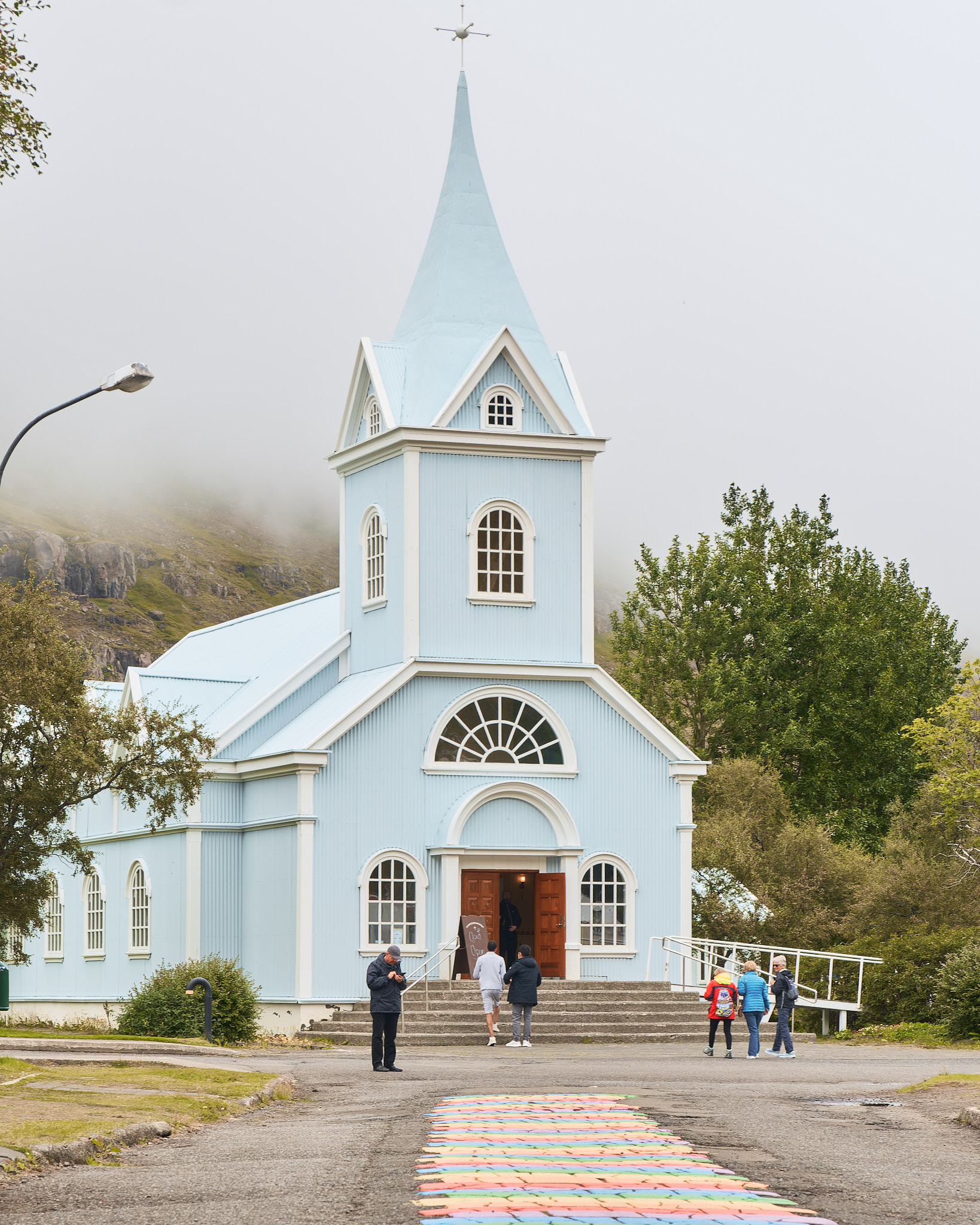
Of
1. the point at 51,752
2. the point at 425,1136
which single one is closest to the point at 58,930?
the point at 51,752

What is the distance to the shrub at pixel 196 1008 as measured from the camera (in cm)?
2803

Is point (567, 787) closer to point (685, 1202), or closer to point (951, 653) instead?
point (685, 1202)

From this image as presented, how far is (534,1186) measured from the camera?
34.2ft

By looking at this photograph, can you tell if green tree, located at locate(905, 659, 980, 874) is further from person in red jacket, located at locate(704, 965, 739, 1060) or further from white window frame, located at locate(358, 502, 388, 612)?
person in red jacket, located at locate(704, 965, 739, 1060)

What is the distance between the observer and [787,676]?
6109 cm

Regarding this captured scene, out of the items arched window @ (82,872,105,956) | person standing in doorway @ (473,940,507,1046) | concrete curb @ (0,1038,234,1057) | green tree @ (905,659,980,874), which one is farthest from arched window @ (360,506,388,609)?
green tree @ (905,659,980,874)

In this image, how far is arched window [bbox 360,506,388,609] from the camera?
35531mm

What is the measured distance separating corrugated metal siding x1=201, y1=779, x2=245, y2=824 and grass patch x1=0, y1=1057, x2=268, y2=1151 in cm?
1367

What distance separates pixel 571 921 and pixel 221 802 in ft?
23.1

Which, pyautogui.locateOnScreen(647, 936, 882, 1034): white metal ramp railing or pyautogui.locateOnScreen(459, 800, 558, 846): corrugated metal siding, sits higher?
pyautogui.locateOnScreen(459, 800, 558, 846): corrugated metal siding

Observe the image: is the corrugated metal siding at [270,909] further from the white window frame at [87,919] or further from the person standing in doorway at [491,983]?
the white window frame at [87,919]

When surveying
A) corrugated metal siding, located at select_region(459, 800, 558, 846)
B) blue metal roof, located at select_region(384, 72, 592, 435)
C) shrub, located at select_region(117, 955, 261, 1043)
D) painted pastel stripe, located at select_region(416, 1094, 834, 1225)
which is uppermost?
blue metal roof, located at select_region(384, 72, 592, 435)

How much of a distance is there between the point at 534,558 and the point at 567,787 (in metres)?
4.45

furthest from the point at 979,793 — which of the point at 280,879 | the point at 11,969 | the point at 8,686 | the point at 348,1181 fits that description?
the point at 348,1181
